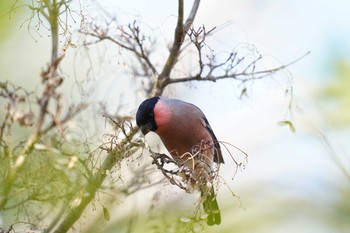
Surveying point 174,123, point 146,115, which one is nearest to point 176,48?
point 146,115

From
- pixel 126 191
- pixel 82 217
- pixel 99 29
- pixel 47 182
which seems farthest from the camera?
pixel 99 29

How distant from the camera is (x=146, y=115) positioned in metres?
1.83

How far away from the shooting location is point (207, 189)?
3.80ft

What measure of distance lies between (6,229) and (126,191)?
427 mm

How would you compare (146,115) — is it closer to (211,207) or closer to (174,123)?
(174,123)

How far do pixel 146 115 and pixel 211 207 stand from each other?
2.46ft

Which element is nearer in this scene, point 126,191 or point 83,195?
point 83,195

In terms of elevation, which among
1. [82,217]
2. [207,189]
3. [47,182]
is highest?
[47,182]

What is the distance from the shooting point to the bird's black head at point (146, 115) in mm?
1794

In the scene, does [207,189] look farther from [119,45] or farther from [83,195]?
[119,45]

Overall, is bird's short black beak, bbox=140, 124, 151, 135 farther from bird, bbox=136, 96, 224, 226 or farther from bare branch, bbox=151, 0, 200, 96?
bare branch, bbox=151, 0, 200, 96

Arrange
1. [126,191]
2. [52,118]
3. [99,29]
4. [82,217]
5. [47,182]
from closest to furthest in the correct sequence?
[52,118]
[47,182]
[82,217]
[126,191]
[99,29]

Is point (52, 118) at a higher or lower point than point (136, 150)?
higher

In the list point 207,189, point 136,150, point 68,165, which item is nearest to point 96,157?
point 136,150
